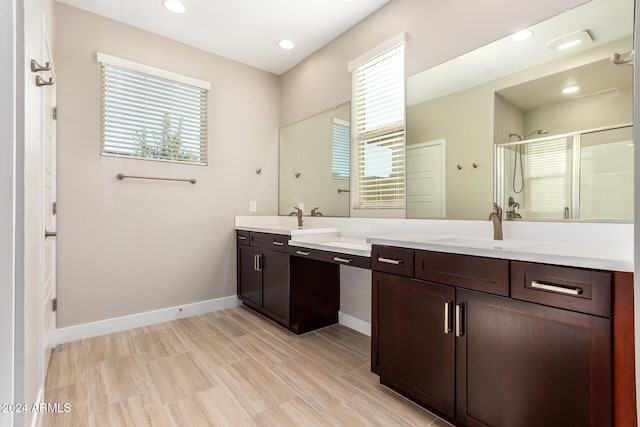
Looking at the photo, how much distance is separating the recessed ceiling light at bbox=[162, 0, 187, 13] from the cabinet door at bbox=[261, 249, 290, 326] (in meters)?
2.17

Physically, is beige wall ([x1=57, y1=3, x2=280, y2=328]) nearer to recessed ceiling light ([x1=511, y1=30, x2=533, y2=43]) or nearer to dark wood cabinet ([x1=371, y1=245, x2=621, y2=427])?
dark wood cabinet ([x1=371, y1=245, x2=621, y2=427])

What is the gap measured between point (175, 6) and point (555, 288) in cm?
317

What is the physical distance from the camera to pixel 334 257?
2221 millimetres

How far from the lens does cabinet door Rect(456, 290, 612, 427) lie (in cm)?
107

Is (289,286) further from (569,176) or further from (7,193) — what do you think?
(569,176)

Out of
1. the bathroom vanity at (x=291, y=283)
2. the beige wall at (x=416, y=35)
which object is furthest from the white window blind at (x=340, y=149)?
the bathroom vanity at (x=291, y=283)

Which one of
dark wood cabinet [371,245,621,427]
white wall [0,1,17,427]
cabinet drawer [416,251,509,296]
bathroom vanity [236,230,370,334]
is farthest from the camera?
bathroom vanity [236,230,370,334]

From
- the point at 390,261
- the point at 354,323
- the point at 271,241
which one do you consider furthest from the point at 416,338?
the point at 271,241

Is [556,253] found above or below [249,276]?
above

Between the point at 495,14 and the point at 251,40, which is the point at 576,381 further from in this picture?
the point at 251,40

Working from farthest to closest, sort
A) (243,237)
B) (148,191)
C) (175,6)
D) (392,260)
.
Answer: (243,237) < (148,191) < (175,6) < (392,260)

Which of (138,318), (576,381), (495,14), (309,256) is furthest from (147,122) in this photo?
(576,381)

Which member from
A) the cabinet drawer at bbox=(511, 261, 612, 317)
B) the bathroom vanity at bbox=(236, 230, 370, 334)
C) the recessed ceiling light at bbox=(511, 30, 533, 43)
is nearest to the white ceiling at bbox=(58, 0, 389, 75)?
the recessed ceiling light at bbox=(511, 30, 533, 43)

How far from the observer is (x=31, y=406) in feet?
4.34
